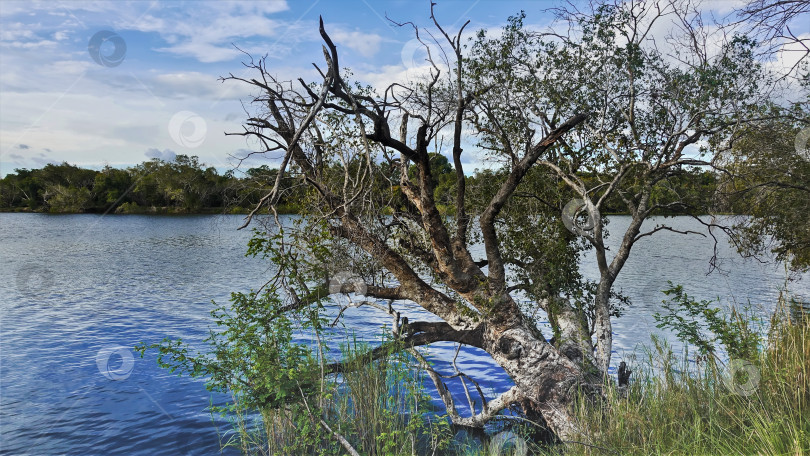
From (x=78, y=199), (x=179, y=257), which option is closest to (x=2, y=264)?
(x=179, y=257)

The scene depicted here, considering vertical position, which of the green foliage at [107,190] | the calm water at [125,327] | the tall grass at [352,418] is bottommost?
the calm water at [125,327]

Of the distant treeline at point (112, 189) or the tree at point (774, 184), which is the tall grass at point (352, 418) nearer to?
the tree at point (774, 184)

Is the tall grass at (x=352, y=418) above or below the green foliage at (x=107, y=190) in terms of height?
below

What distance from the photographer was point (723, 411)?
659 cm

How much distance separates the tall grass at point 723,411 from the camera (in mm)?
5512

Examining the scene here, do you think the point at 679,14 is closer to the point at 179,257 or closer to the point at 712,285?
the point at 712,285

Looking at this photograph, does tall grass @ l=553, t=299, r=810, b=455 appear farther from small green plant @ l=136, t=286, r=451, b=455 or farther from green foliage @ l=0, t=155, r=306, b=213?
green foliage @ l=0, t=155, r=306, b=213

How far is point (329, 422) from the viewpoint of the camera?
8.45 m

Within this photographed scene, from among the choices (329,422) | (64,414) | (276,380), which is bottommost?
(64,414)

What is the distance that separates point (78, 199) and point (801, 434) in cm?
12808

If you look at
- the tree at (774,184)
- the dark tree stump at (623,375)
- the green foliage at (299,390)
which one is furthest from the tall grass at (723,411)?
the tree at (774,184)

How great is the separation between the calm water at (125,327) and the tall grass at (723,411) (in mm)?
1413

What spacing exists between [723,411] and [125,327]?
21.6m

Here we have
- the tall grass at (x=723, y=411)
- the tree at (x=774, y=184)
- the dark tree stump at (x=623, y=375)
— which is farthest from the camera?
the tree at (x=774, y=184)
